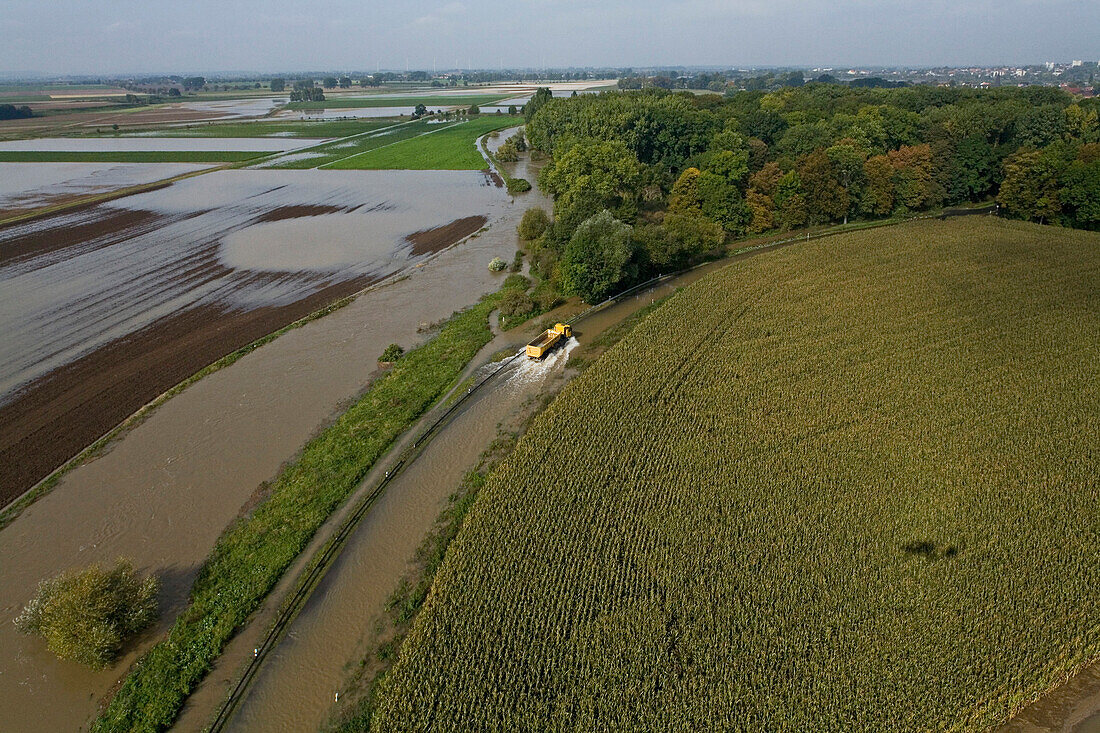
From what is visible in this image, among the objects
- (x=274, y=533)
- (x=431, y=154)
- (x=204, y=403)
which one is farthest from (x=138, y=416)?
(x=431, y=154)

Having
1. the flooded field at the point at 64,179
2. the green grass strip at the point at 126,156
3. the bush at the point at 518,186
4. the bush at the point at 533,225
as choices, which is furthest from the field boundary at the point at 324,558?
the green grass strip at the point at 126,156

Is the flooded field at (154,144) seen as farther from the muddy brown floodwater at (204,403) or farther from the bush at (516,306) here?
the bush at (516,306)

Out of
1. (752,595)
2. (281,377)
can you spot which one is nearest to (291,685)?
(752,595)

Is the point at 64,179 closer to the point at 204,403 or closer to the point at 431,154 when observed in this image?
the point at 431,154

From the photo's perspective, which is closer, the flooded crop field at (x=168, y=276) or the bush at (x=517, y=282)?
the flooded crop field at (x=168, y=276)

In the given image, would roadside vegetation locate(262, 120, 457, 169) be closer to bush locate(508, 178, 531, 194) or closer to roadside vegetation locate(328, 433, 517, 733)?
bush locate(508, 178, 531, 194)

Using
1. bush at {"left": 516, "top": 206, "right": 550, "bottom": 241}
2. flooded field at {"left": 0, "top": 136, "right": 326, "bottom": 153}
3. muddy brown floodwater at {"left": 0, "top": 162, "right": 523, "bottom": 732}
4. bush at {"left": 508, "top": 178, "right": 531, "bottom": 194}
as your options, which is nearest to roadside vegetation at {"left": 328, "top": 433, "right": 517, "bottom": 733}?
muddy brown floodwater at {"left": 0, "top": 162, "right": 523, "bottom": 732}
